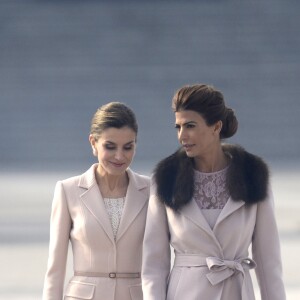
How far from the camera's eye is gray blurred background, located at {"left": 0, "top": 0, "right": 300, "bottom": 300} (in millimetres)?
9406

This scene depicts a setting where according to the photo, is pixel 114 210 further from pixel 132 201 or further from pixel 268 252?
pixel 268 252

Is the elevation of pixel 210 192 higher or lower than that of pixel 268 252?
higher

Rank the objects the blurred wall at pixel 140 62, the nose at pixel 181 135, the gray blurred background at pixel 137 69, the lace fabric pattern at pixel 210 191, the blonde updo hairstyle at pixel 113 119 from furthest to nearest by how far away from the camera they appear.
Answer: the blurred wall at pixel 140 62 < the gray blurred background at pixel 137 69 < the blonde updo hairstyle at pixel 113 119 < the lace fabric pattern at pixel 210 191 < the nose at pixel 181 135

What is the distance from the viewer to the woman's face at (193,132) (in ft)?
10.1

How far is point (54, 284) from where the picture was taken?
3.38 meters

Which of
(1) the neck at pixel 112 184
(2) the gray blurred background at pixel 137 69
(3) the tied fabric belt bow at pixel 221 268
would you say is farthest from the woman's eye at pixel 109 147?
(2) the gray blurred background at pixel 137 69

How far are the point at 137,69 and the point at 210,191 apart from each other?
6.86 metres

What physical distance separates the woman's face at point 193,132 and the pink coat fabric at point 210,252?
0.51 ft

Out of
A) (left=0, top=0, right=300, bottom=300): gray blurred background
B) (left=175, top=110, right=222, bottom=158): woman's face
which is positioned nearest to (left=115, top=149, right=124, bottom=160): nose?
(left=175, top=110, right=222, bottom=158): woman's face

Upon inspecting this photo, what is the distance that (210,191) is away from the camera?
317 cm

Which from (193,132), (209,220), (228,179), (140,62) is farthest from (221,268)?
(140,62)

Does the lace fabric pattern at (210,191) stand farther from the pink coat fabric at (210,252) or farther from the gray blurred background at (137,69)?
the gray blurred background at (137,69)

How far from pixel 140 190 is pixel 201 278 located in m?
0.37

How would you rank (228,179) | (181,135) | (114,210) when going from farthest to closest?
(114,210) → (228,179) → (181,135)
